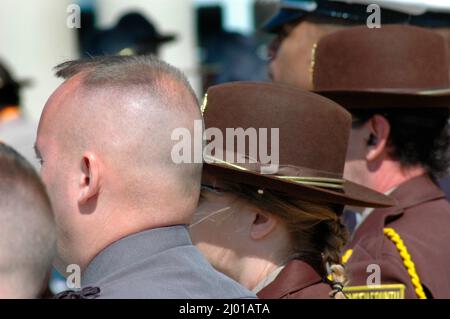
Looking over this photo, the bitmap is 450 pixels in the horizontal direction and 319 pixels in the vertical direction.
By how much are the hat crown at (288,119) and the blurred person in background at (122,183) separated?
25.6 inches

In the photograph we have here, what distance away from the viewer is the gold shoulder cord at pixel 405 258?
3332mm

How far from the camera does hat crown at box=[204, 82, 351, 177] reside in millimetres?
2979

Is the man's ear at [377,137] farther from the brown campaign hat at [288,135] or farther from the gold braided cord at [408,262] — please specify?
the brown campaign hat at [288,135]

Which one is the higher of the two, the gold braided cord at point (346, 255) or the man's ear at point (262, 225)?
the man's ear at point (262, 225)

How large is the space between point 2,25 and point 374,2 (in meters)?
7.67

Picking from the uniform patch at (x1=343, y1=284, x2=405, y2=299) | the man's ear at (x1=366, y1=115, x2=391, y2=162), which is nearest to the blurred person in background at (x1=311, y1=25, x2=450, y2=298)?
the man's ear at (x1=366, y1=115, x2=391, y2=162)

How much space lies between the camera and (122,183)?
2225mm

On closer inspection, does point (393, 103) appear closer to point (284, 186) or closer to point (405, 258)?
point (405, 258)

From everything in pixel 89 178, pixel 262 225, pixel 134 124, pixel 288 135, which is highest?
pixel 134 124

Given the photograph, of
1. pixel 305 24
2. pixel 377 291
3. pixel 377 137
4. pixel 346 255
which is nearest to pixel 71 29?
pixel 305 24

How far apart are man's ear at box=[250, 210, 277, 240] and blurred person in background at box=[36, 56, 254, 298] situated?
2.22ft

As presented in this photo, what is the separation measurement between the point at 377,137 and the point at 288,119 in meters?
1.03


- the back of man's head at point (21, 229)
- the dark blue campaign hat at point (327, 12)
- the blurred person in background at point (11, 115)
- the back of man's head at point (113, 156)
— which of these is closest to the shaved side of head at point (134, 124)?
the back of man's head at point (113, 156)

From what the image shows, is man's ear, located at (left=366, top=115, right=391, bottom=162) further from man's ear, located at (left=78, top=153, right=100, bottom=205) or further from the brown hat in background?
man's ear, located at (left=78, top=153, right=100, bottom=205)
